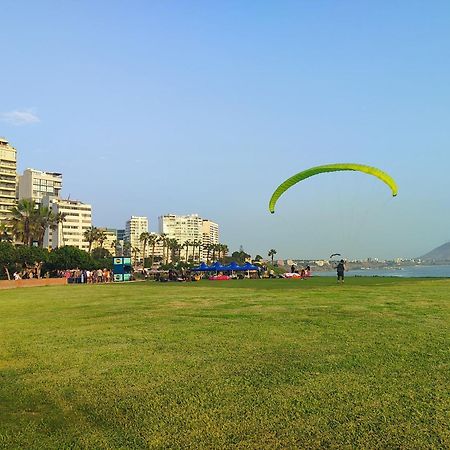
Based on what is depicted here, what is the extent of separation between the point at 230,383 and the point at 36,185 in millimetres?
195065

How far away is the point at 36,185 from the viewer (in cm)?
18862

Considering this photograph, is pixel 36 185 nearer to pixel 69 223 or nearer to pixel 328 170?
pixel 69 223

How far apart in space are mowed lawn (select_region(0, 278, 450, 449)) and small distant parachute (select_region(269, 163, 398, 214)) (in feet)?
23.3

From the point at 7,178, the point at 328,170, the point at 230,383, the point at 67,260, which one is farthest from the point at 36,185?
the point at 230,383

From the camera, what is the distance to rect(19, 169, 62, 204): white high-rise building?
186125 millimetres

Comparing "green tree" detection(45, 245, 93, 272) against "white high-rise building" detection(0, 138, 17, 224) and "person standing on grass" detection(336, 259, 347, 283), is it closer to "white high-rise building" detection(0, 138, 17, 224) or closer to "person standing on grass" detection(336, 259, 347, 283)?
"person standing on grass" detection(336, 259, 347, 283)

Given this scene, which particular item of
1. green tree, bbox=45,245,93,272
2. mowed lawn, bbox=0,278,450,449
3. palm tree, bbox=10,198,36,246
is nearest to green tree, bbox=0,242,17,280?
green tree, bbox=45,245,93,272

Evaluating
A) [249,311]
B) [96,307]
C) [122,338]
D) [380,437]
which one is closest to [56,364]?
[122,338]

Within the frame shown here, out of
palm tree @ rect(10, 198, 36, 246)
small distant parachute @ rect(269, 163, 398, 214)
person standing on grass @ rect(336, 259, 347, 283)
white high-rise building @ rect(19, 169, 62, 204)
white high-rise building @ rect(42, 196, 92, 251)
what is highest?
white high-rise building @ rect(19, 169, 62, 204)

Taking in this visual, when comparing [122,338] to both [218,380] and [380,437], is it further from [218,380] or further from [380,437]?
[380,437]

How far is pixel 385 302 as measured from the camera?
1925 cm

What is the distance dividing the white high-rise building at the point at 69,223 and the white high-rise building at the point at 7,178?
34288mm

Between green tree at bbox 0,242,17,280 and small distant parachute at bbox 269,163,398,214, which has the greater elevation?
small distant parachute at bbox 269,163,398,214

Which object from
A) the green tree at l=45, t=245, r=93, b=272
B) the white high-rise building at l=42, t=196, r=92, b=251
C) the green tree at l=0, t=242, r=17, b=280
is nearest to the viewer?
the green tree at l=0, t=242, r=17, b=280
